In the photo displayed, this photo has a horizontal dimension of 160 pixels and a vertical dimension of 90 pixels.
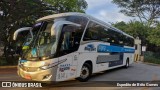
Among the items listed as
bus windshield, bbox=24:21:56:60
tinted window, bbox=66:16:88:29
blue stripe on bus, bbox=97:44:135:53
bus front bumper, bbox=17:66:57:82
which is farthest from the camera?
blue stripe on bus, bbox=97:44:135:53

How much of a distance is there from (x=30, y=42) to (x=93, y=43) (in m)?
3.84

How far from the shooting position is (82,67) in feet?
39.3

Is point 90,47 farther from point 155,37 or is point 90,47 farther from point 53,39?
point 155,37

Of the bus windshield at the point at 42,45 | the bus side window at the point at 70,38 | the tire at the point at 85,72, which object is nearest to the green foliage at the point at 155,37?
the tire at the point at 85,72

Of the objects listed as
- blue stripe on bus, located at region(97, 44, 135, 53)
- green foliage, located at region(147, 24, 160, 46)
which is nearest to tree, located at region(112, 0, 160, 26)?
green foliage, located at region(147, 24, 160, 46)

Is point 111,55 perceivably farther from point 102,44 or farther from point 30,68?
point 30,68

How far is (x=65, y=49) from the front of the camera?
1045cm

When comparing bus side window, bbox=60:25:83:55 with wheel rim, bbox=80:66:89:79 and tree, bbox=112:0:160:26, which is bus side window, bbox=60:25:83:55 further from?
tree, bbox=112:0:160:26

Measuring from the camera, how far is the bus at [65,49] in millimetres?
9689

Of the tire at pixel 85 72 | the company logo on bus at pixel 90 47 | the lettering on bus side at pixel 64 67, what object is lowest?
the tire at pixel 85 72

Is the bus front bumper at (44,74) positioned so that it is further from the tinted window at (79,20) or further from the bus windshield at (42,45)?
the tinted window at (79,20)

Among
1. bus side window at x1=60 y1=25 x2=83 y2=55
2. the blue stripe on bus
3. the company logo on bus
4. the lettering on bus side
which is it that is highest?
bus side window at x1=60 y1=25 x2=83 y2=55

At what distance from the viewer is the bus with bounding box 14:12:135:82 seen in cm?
969

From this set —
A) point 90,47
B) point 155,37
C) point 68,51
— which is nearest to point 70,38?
point 68,51
